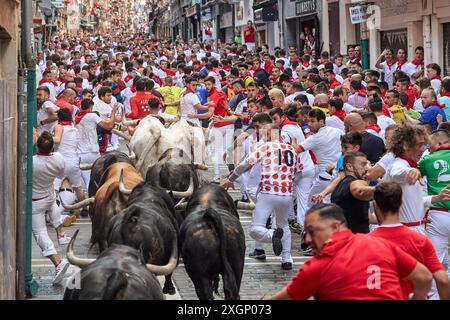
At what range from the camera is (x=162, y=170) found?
1262 centimetres

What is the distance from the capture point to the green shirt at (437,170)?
31.7 feet

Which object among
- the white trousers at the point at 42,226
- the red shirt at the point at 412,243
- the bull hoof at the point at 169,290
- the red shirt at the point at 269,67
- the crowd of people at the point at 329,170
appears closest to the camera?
the crowd of people at the point at 329,170

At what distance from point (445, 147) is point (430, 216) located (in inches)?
27.8

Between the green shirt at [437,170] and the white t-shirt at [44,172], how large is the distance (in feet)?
13.8

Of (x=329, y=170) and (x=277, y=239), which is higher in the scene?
(x=329, y=170)

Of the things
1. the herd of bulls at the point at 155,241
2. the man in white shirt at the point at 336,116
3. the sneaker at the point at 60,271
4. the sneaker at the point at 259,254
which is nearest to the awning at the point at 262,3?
the man in white shirt at the point at 336,116

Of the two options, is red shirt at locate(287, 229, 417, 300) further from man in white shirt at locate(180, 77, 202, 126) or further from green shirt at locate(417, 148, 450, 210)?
man in white shirt at locate(180, 77, 202, 126)

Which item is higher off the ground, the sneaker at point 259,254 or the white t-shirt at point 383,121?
the white t-shirt at point 383,121

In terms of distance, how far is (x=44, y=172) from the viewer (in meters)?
11.4

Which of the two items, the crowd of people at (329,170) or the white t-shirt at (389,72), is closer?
the crowd of people at (329,170)

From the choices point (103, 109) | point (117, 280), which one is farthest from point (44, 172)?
point (103, 109)

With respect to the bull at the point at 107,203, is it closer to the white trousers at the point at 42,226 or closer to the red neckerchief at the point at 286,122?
the white trousers at the point at 42,226

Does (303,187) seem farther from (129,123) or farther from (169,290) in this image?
(129,123)

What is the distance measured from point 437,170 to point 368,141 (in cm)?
231
